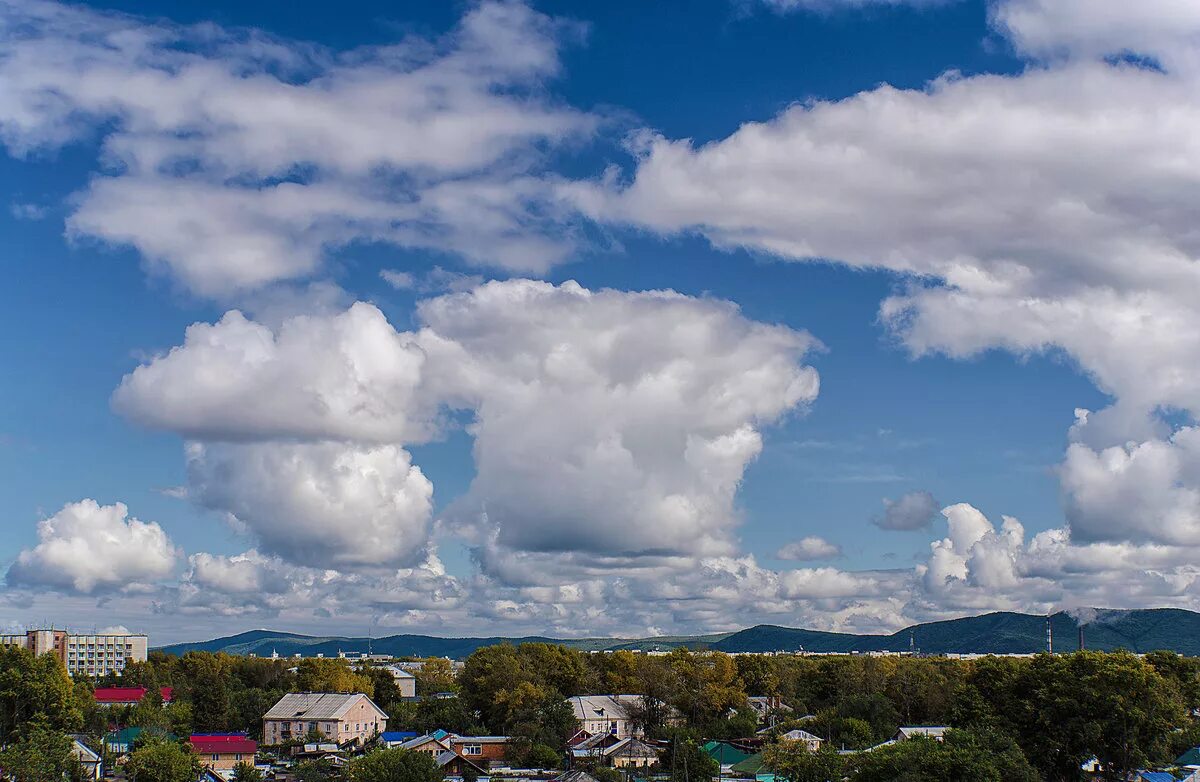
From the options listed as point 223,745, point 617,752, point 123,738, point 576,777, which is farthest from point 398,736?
point 576,777

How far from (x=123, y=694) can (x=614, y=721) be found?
50.2 m

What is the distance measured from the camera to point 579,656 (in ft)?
421

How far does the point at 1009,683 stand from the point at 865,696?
28.2 metres

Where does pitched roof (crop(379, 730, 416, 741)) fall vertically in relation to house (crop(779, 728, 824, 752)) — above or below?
below

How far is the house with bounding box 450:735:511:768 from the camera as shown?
294ft

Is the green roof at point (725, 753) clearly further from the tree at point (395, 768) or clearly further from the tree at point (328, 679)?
the tree at point (328, 679)

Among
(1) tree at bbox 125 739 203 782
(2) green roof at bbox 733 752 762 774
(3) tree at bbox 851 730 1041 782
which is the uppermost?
(3) tree at bbox 851 730 1041 782

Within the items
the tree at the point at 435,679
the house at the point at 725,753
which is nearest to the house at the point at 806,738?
the house at the point at 725,753

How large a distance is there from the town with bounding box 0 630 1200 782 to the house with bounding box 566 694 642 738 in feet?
0.72

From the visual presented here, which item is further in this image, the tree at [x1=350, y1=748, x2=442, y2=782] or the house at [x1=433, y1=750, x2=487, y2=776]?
the house at [x1=433, y1=750, x2=487, y2=776]

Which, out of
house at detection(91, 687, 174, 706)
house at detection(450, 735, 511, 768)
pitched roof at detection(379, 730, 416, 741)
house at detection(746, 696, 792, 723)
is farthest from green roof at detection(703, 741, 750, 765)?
house at detection(91, 687, 174, 706)

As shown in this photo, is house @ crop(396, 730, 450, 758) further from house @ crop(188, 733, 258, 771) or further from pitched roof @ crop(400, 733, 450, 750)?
house @ crop(188, 733, 258, 771)

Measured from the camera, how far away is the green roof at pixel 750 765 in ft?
270

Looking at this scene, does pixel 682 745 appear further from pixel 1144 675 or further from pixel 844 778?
pixel 1144 675
